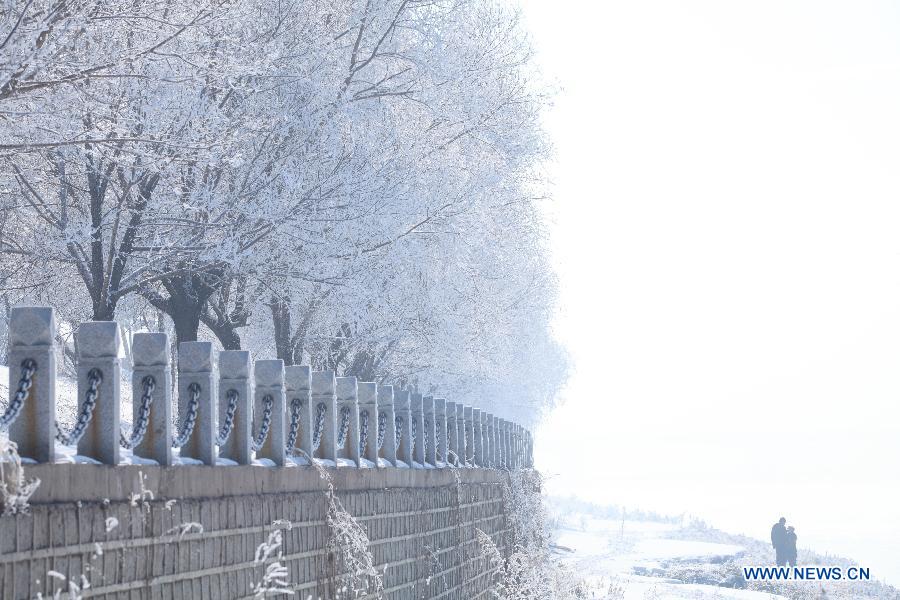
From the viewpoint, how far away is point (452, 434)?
19641mm

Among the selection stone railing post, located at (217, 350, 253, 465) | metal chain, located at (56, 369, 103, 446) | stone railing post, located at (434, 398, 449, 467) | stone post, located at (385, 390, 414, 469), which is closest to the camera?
metal chain, located at (56, 369, 103, 446)

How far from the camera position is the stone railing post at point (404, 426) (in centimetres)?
1584

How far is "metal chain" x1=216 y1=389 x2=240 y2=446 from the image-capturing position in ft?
32.2

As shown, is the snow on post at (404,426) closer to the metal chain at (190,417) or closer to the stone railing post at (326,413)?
the stone railing post at (326,413)

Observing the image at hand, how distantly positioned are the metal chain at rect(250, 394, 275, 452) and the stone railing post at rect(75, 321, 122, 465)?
2.69 metres

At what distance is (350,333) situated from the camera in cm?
2591

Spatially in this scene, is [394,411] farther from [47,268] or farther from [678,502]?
[678,502]

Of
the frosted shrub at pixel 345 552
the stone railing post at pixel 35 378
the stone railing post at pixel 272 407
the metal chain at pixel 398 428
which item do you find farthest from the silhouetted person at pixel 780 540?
the stone railing post at pixel 35 378

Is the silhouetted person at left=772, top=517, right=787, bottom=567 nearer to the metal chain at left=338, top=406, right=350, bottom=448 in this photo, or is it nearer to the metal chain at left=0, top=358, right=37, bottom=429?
the metal chain at left=338, top=406, right=350, bottom=448

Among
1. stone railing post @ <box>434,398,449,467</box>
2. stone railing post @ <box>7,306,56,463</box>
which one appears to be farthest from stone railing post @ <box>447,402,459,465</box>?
stone railing post @ <box>7,306,56,463</box>

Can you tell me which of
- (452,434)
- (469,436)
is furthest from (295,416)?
(469,436)

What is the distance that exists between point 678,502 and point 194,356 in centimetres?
10572

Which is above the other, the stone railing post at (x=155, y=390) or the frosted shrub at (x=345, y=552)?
the stone railing post at (x=155, y=390)

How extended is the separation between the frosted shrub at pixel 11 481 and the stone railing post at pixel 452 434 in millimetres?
12793
